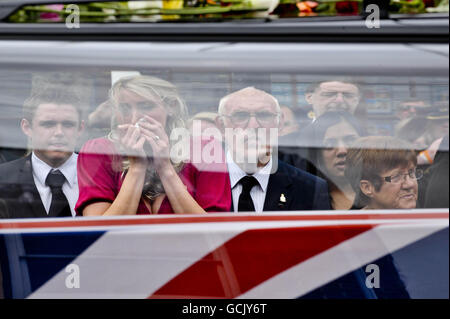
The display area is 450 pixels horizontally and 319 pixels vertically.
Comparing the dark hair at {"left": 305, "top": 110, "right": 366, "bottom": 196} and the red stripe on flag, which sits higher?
the dark hair at {"left": 305, "top": 110, "right": 366, "bottom": 196}

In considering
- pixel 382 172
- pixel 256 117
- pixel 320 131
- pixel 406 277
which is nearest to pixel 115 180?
pixel 256 117

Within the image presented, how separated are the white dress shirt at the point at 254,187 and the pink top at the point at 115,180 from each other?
2 centimetres

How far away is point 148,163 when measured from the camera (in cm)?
220

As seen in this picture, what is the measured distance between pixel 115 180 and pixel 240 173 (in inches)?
18.8

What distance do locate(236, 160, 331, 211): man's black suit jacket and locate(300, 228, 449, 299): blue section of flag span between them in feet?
0.91

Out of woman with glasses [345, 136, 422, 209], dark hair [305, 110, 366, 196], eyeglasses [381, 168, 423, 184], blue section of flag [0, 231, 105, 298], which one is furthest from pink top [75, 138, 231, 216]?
eyeglasses [381, 168, 423, 184]

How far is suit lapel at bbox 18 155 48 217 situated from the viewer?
2248 mm

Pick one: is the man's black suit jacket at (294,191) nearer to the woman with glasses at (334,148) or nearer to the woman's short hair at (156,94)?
the woman with glasses at (334,148)

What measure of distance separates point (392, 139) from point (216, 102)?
649 mm

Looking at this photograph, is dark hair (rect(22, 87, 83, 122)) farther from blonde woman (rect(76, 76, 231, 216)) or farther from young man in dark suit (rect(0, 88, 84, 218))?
blonde woman (rect(76, 76, 231, 216))

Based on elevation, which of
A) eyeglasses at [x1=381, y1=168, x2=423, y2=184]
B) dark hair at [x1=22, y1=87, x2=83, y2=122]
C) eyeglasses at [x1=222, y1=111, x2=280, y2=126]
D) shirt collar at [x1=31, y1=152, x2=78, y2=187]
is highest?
dark hair at [x1=22, y1=87, x2=83, y2=122]

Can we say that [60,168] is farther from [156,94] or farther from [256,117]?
[256,117]

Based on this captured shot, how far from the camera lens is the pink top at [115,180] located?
2215 millimetres

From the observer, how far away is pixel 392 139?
212cm
